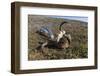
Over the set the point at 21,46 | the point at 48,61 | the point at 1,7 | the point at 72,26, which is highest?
the point at 1,7

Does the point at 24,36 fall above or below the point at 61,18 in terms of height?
below

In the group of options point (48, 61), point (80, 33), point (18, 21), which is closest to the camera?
point (18, 21)

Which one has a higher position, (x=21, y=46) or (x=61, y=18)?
(x=61, y=18)

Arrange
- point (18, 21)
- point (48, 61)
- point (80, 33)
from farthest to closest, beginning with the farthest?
1. point (80, 33)
2. point (48, 61)
3. point (18, 21)

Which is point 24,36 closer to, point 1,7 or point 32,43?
point 32,43

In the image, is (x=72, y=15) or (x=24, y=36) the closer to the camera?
(x=24, y=36)

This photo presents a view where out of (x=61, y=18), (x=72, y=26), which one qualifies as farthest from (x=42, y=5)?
(x=72, y=26)

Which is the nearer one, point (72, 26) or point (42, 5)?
point (42, 5)

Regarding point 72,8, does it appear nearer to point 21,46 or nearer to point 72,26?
point 72,26

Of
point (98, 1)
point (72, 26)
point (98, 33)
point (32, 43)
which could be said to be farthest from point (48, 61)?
point (98, 1)
